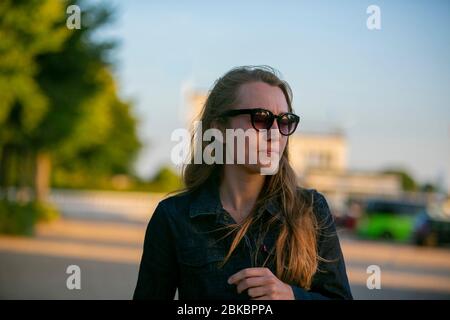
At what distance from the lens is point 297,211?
2416 millimetres

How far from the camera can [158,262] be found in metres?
2.46

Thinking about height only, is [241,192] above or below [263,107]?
below

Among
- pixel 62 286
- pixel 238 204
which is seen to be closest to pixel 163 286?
pixel 238 204

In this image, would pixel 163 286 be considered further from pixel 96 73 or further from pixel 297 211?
pixel 96 73

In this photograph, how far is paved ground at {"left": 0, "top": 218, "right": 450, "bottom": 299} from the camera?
30.6 ft

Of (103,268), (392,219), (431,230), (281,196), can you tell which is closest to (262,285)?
(281,196)

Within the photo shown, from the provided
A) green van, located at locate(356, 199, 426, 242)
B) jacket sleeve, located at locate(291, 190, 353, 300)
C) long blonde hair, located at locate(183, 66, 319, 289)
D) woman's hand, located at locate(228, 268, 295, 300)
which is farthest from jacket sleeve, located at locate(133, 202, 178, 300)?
green van, located at locate(356, 199, 426, 242)

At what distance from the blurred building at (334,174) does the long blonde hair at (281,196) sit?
50.4 m

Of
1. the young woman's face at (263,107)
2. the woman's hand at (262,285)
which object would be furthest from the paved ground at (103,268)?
the woman's hand at (262,285)

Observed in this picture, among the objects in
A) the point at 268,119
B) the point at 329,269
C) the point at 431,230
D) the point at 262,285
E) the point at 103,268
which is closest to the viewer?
the point at 262,285

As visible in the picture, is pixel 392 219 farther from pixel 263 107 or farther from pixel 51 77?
pixel 263 107

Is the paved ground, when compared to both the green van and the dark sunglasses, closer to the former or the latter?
the green van

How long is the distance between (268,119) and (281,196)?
276 millimetres

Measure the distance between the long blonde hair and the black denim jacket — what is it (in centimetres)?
3
